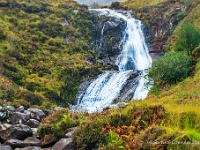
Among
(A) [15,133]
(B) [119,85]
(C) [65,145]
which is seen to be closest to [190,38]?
(B) [119,85]

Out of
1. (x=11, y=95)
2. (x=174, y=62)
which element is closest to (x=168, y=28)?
(x=174, y=62)

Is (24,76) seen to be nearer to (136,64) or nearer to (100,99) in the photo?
(100,99)

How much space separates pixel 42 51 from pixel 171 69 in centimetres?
2029

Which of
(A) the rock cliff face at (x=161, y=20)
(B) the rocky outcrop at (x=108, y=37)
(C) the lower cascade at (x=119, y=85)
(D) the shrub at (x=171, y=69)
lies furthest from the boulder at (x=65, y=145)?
(A) the rock cliff face at (x=161, y=20)

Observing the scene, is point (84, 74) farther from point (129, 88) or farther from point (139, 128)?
point (139, 128)

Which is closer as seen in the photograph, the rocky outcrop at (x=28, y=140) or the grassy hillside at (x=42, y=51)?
the rocky outcrop at (x=28, y=140)

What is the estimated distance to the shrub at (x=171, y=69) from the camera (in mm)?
22812

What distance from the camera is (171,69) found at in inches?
910

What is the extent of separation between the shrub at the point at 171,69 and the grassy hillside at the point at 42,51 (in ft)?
37.5

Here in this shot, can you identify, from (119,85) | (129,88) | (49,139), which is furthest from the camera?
(119,85)

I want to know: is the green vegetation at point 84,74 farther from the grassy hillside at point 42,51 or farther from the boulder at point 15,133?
the boulder at point 15,133

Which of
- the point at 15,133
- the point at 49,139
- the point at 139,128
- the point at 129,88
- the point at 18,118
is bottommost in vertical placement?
the point at 129,88

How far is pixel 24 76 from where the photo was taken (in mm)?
31031

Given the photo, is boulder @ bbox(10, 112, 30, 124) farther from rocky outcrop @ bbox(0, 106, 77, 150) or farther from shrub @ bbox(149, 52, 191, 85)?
shrub @ bbox(149, 52, 191, 85)
